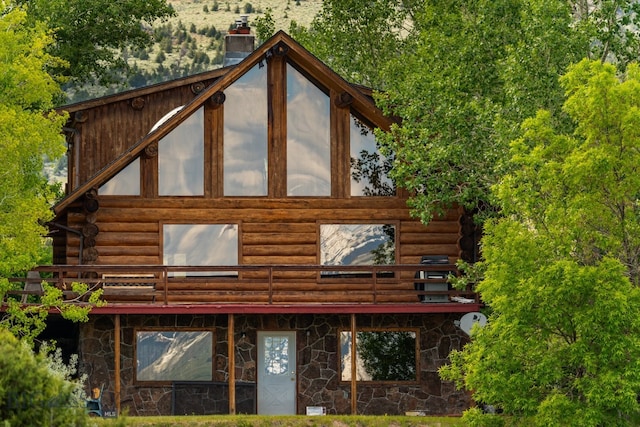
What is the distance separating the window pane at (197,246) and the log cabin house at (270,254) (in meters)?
0.03

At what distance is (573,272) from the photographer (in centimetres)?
2803

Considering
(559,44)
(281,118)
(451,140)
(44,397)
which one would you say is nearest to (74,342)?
(281,118)

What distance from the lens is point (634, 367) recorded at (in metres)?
27.8

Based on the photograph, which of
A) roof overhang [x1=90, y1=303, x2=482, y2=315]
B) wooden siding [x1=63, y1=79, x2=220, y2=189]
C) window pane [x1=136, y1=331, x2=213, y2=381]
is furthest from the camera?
wooden siding [x1=63, y1=79, x2=220, y2=189]

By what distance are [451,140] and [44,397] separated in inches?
596

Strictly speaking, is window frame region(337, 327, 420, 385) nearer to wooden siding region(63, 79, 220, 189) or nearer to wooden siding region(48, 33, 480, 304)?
wooden siding region(48, 33, 480, 304)

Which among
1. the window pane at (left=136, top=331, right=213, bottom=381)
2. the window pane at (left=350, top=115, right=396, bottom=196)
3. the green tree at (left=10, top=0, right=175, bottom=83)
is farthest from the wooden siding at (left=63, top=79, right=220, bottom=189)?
the green tree at (left=10, top=0, right=175, bottom=83)

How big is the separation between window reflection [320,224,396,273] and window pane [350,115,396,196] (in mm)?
795

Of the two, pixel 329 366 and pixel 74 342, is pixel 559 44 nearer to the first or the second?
pixel 329 366

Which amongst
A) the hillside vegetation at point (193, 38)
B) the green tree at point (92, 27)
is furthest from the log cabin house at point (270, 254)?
the hillside vegetation at point (193, 38)

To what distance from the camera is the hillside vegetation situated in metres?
105

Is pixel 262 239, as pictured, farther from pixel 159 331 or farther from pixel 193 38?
pixel 193 38

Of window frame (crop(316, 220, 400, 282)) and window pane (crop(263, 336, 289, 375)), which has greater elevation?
window frame (crop(316, 220, 400, 282))

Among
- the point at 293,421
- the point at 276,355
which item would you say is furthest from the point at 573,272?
the point at 276,355
